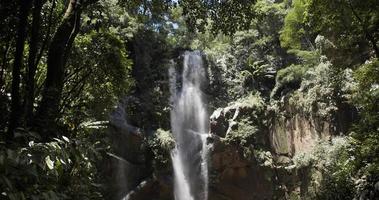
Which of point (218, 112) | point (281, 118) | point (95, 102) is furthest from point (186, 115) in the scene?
point (95, 102)

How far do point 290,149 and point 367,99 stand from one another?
9.42 meters

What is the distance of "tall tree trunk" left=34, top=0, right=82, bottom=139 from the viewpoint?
14.3ft

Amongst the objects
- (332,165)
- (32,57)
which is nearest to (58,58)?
(32,57)

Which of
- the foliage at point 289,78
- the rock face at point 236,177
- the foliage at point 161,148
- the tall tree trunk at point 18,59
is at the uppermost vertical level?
the foliage at point 289,78

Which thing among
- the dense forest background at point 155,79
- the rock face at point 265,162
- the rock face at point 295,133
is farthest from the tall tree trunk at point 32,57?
the rock face at point 265,162

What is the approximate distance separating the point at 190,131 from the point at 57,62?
13503 millimetres

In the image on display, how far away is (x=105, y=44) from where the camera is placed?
294 inches

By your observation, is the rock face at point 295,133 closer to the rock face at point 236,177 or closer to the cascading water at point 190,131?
the rock face at point 236,177

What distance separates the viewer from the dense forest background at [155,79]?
3227mm

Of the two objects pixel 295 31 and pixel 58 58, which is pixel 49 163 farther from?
pixel 295 31

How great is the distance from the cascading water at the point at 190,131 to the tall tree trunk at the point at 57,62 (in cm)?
1167

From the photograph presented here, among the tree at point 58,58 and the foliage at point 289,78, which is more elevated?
the foliage at point 289,78

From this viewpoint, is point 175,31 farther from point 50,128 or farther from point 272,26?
point 50,128

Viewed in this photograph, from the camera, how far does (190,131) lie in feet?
59.3
